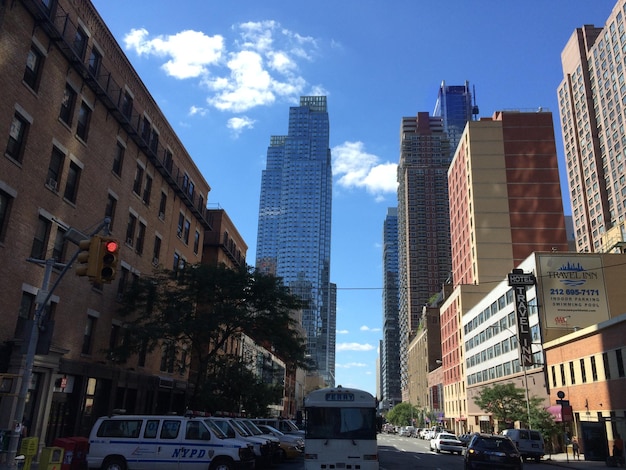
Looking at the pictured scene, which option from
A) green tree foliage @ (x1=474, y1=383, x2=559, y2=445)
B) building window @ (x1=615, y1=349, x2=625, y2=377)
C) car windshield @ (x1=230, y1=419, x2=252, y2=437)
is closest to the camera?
car windshield @ (x1=230, y1=419, x2=252, y2=437)

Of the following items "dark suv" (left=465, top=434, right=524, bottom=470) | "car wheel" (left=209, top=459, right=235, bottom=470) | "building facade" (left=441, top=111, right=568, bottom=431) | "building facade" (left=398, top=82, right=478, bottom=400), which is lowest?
"car wheel" (left=209, top=459, right=235, bottom=470)

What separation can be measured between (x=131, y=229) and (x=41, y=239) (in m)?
9.63

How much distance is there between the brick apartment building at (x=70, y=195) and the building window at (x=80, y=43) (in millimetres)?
82

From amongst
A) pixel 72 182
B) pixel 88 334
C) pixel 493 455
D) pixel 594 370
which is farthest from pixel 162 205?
pixel 594 370

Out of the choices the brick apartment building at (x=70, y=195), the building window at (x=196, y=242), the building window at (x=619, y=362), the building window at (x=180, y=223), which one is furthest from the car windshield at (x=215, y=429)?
the building window at (x=196, y=242)

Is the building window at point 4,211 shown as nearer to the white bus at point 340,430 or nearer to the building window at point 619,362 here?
the white bus at point 340,430

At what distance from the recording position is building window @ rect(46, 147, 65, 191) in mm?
23230

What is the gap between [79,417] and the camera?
25828 millimetres

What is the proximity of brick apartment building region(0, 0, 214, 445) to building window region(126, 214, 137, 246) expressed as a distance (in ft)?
0.21

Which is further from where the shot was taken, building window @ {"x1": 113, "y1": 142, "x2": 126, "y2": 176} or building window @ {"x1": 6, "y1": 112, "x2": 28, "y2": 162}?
building window @ {"x1": 113, "y1": 142, "x2": 126, "y2": 176}

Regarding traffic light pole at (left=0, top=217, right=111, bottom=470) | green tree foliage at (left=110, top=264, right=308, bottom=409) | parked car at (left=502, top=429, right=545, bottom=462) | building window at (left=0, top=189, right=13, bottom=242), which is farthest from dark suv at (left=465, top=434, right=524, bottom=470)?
building window at (left=0, top=189, right=13, bottom=242)

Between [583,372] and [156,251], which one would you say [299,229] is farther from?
[156,251]

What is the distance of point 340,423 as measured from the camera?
15070 mm

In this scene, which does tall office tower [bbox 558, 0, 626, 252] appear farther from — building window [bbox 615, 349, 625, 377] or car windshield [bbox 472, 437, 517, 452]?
car windshield [bbox 472, 437, 517, 452]
